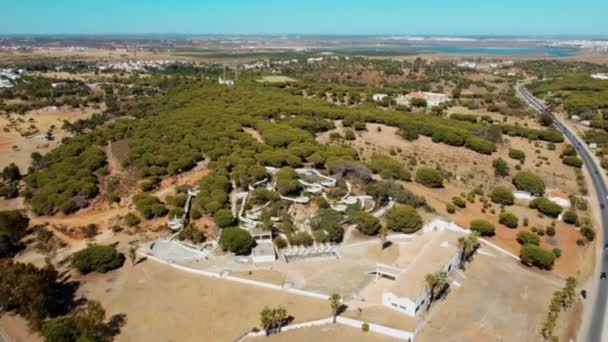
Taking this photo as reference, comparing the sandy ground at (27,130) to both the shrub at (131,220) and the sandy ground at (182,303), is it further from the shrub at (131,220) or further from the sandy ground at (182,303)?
the sandy ground at (182,303)

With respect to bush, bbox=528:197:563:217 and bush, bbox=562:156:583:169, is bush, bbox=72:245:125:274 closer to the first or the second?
bush, bbox=528:197:563:217

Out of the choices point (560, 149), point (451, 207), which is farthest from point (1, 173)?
point (560, 149)

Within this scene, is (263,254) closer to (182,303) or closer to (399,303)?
(182,303)

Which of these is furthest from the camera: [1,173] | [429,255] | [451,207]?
[1,173]

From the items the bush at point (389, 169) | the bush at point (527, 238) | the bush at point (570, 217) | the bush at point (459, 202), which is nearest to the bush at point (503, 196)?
the bush at point (459, 202)

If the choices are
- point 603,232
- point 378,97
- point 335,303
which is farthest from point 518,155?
point 335,303

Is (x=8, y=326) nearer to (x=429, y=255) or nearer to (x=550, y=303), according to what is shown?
(x=429, y=255)
